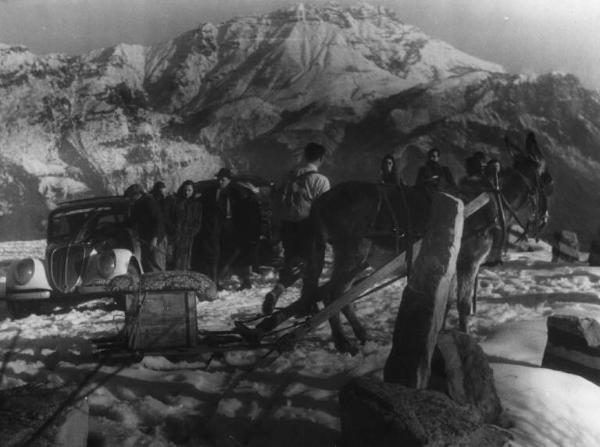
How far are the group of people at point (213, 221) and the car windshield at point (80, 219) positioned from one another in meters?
0.22

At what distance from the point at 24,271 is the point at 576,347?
5147 mm

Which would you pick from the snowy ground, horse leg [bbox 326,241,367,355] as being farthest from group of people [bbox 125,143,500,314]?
the snowy ground

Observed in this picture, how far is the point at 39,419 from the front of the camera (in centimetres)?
201

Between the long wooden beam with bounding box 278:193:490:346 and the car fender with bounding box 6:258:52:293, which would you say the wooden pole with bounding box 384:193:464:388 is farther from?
the car fender with bounding box 6:258:52:293

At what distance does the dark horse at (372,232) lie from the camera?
402 cm

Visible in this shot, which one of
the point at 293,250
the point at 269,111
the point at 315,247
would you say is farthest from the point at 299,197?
the point at 269,111

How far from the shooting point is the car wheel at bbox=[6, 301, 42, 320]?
5.62 metres

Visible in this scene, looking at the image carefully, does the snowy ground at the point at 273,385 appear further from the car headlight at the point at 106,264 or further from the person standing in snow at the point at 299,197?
the person standing in snow at the point at 299,197

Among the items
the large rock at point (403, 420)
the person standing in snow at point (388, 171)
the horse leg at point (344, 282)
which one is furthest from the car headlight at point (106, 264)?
the large rock at point (403, 420)

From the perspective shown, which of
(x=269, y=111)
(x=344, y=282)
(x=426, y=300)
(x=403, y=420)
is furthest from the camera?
(x=269, y=111)

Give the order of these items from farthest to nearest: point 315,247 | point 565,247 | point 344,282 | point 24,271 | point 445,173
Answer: point 565,247 → point 445,173 → point 24,271 → point 315,247 → point 344,282

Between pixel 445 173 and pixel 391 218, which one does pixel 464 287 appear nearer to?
pixel 391 218

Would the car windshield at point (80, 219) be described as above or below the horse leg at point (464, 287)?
below

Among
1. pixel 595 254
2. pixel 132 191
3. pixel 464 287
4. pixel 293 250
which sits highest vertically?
pixel 464 287
